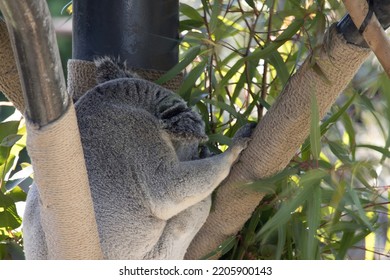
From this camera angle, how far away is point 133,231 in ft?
5.57

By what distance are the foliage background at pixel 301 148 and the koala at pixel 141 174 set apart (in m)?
0.11

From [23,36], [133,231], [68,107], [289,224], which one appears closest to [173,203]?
[133,231]

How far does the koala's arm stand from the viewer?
1.67 meters

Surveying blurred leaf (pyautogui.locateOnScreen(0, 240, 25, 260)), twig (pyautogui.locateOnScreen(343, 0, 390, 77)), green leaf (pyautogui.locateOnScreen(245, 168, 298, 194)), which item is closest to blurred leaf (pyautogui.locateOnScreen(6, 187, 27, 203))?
blurred leaf (pyautogui.locateOnScreen(0, 240, 25, 260))

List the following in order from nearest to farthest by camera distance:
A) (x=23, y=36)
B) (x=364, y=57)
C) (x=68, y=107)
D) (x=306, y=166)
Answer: (x=23, y=36) < (x=68, y=107) < (x=364, y=57) < (x=306, y=166)

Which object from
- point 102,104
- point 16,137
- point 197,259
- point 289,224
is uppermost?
point 102,104

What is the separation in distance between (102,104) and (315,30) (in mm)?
553

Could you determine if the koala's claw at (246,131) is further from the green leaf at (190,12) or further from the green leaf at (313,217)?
the green leaf at (190,12)

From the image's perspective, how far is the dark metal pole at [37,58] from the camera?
113 cm

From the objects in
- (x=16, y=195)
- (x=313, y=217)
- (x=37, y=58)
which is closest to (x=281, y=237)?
(x=313, y=217)

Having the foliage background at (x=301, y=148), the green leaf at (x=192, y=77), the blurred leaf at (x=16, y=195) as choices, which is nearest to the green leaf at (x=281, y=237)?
the foliage background at (x=301, y=148)

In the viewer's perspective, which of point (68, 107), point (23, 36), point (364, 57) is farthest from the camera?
point (364, 57)

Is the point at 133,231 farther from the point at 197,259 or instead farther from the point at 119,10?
the point at 119,10
